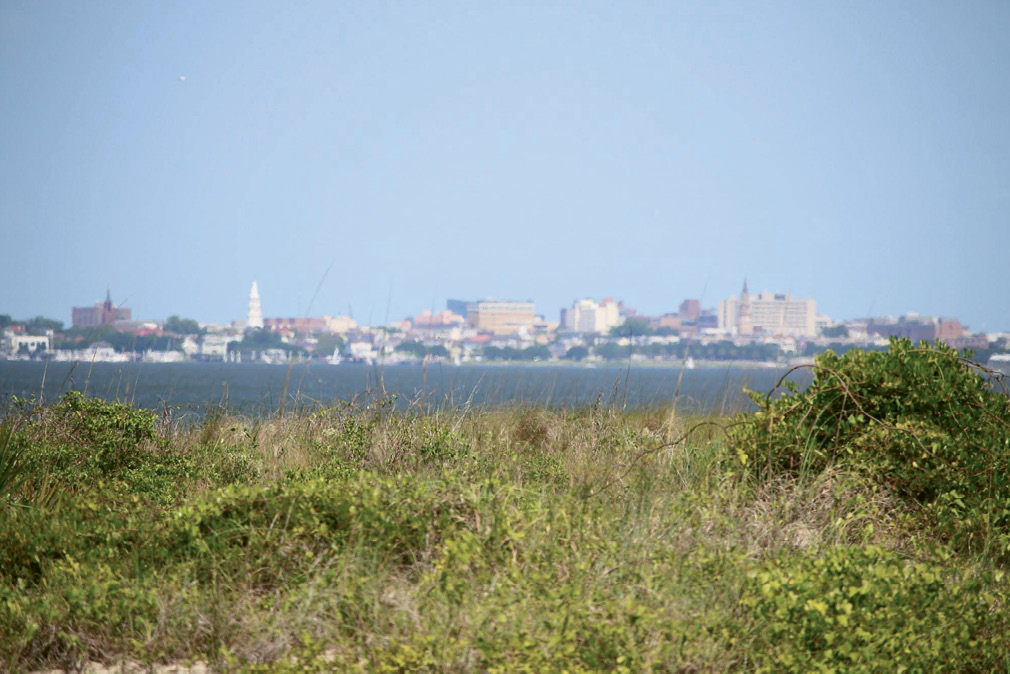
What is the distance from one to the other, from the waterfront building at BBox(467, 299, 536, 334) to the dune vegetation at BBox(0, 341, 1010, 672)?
2701 inches

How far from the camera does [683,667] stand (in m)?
2.90

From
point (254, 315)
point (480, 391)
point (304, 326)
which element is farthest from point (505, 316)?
point (304, 326)

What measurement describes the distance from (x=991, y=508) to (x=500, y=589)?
2.65 meters

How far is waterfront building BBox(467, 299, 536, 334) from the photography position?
79.2m

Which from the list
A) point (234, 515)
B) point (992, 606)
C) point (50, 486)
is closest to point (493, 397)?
point (50, 486)

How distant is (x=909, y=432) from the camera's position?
4402mm

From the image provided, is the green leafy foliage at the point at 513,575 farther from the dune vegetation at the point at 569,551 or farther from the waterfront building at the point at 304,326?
the waterfront building at the point at 304,326

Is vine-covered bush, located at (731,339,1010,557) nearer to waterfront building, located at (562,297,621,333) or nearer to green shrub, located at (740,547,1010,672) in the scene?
green shrub, located at (740,547,1010,672)

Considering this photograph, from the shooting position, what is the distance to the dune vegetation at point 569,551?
115 inches

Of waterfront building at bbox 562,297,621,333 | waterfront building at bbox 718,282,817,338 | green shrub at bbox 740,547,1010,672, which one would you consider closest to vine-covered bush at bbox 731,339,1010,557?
green shrub at bbox 740,547,1010,672

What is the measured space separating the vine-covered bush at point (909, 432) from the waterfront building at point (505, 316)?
68.6m

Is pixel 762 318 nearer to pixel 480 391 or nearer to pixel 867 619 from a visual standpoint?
pixel 480 391

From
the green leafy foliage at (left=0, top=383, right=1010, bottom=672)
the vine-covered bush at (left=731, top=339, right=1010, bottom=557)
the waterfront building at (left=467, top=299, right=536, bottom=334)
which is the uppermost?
the waterfront building at (left=467, top=299, right=536, bottom=334)

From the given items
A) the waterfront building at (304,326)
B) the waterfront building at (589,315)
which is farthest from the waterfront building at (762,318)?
the waterfront building at (589,315)
